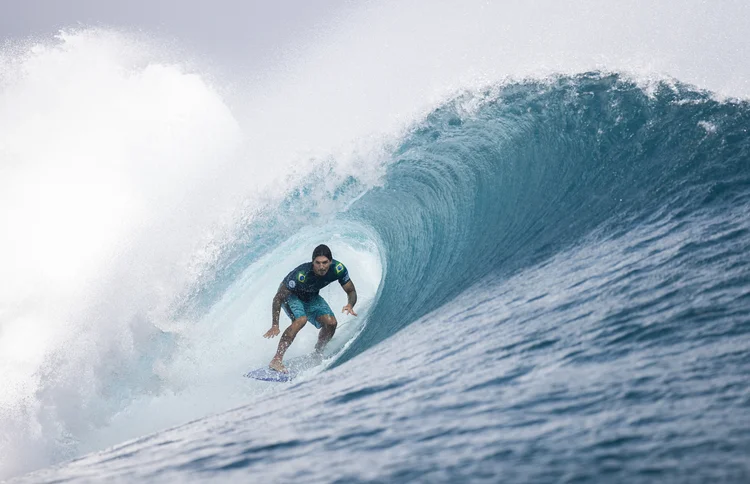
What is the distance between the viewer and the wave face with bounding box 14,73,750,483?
2.78m

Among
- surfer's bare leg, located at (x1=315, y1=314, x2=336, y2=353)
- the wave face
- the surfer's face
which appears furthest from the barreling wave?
the surfer's face

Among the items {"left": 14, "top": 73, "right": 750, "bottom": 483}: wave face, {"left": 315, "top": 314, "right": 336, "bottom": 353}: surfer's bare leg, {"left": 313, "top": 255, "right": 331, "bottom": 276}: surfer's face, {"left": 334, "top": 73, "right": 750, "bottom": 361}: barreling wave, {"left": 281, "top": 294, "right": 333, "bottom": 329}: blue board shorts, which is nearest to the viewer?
{"left": 14, "top": 73, "right": 750, "bottom": 483}: wave face

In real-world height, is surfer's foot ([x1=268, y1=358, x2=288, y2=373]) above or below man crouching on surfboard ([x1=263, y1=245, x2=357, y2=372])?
below

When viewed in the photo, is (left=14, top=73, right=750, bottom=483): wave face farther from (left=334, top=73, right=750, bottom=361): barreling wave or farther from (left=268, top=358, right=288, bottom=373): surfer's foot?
(left=268, top=358, right=288, bottom=373): surfer's foot

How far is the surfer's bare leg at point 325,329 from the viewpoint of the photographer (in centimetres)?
695

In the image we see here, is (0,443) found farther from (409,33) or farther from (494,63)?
(409,33)

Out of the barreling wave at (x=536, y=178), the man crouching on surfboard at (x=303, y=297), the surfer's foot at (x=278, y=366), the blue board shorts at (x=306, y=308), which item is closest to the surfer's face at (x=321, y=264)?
the man crouching on surfboard at (x=303, y=297)

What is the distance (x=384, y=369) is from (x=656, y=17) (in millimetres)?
9652

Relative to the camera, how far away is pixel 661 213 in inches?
217

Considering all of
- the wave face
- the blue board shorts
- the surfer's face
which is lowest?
the wave face

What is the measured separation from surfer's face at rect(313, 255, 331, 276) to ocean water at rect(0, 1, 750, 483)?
0.84m

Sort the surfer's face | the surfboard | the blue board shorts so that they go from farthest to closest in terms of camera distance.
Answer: the blue board shorts
the surfboard
the surfer's face

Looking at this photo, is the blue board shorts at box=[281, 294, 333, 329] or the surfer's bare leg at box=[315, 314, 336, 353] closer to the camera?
the blue board shorts at box=[281, 294, 333, 329]

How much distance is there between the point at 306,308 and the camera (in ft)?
22.8
